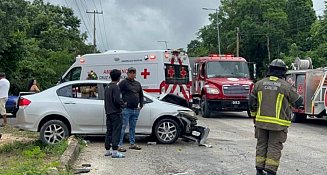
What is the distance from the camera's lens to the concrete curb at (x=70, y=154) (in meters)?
8.33

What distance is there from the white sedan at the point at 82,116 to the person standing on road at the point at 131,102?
2.90ft

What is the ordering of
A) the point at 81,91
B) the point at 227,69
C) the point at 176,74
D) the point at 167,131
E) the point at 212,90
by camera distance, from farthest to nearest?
the point at 227,69
the point at 212,90
the point at 176,74
the point at 167,131
the point at 81,91

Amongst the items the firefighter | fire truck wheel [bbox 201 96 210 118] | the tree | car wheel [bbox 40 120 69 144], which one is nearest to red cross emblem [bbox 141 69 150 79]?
fire truck wheel [bbox 201 96 210 118]

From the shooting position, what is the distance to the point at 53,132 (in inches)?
458

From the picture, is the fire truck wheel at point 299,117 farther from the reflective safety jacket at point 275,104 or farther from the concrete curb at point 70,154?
the reflective safety jacket at point 275,104

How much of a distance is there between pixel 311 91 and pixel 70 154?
1129cm

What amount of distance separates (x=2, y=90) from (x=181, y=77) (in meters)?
6.03

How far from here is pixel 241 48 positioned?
2660 inches

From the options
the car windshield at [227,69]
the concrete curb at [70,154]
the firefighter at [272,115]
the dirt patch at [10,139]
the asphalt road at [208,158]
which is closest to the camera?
the firefighter at [272,115]

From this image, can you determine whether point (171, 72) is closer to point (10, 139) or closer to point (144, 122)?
point (144, 122)

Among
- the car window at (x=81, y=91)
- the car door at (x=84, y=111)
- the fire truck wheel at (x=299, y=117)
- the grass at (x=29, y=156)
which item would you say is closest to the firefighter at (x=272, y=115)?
the grass at (x=29, y=156)

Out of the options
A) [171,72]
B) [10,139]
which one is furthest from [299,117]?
[10,139]

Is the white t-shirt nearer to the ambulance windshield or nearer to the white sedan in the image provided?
the white sedan

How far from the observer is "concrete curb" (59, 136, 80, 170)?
833cm
